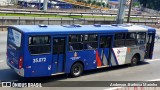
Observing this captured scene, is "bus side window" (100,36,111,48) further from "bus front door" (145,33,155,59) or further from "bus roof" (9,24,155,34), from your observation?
"bus front door" (145,33,155,59)

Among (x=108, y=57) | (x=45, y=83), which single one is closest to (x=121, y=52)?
(x=108, y=57)

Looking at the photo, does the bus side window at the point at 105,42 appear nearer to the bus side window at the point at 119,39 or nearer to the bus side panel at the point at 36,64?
the bus side window at the point at 119,39

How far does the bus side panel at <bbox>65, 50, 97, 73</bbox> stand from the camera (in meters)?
15.1

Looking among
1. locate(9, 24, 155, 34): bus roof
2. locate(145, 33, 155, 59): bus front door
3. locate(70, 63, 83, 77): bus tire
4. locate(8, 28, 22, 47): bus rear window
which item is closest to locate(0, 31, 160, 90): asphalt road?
locate(70, 63, 83, 77): bus tire

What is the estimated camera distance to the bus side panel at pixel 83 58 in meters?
15.1

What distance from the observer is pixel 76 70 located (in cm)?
1566

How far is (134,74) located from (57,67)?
16.2 ft

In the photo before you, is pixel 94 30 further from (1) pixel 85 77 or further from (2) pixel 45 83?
(2) pixel 45 83

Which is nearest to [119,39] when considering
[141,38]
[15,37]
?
[141,38]

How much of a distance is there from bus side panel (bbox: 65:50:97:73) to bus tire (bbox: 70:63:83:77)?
0.79 ft

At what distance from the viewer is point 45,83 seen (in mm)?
14172

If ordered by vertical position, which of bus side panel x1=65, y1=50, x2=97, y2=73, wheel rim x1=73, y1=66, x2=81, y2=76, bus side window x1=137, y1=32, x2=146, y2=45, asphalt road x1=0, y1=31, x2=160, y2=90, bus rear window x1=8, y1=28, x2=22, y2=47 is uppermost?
bus rear window x1=8, y1=28, x2=22, y2=47

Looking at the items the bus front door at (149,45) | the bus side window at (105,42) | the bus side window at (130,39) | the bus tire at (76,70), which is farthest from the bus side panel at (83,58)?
the bus front door at (149,45)

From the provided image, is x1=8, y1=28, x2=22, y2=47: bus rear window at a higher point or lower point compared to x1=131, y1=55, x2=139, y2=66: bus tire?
higher
